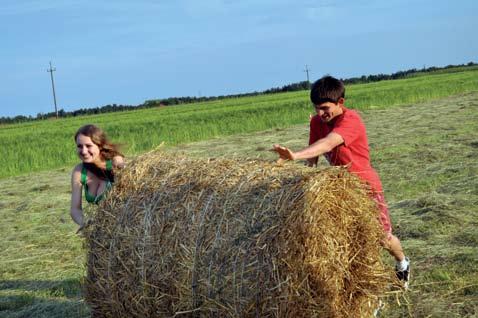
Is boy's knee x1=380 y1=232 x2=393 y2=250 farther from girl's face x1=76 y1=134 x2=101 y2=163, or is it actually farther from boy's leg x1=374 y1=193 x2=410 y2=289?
girl's face x1=76 y1=134 x2=101 y2=163

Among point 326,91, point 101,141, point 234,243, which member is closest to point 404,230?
point 326,91

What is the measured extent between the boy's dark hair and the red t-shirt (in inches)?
5.8

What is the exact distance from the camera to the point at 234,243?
4027 millimetres

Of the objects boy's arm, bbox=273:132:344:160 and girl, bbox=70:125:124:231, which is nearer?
boy's arm, bbox=273:132:344:160

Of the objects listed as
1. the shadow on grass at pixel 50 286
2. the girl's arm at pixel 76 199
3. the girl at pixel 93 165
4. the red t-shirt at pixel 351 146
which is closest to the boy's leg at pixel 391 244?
the red t-shirt at pixel 351 146

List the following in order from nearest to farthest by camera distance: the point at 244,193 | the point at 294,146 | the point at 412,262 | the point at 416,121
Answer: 1. the point at 244,193
2. the point at 412,262
3. the point at 294,146
4. the point at 416,121

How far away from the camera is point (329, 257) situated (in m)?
4.02

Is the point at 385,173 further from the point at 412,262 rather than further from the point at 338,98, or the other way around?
the point at 338,98

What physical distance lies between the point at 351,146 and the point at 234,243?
117 centimetres

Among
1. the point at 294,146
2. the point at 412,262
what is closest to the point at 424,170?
the point at 412,262

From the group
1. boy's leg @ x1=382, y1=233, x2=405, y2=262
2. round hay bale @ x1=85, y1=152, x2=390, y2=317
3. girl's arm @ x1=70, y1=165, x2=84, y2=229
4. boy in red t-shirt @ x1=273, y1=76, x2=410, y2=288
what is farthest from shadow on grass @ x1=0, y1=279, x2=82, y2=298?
boy's leg @ x1=382, y1=233, x2=405, y2=262

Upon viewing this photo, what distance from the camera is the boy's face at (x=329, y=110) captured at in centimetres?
464

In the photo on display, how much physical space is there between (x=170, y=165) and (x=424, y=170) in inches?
232

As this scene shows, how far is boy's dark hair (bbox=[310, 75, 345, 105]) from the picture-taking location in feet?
15.1
